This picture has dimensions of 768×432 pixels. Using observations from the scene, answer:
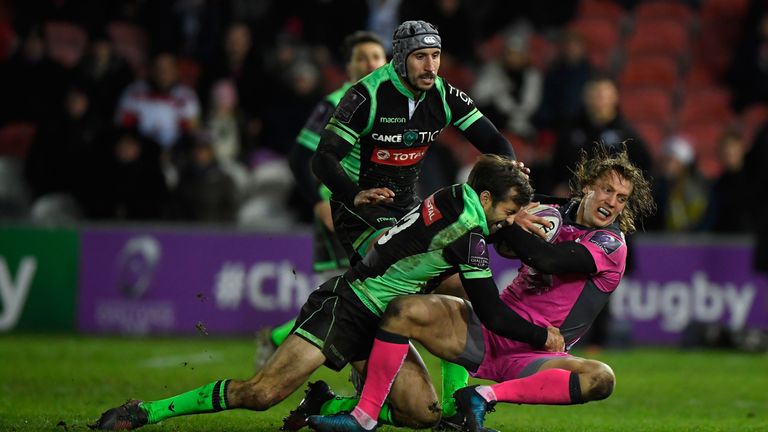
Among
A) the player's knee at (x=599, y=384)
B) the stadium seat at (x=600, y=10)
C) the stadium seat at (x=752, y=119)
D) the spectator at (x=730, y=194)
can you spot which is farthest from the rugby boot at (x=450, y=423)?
the stadium seat at (x=600, y=10)

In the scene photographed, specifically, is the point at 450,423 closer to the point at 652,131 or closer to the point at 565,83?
the point at 565,83

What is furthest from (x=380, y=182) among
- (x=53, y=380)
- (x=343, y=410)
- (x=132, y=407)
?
(x=53, y=380)

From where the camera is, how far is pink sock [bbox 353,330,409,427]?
22.5 feet

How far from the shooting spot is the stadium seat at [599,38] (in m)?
18.2

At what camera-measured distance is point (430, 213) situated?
268 inches

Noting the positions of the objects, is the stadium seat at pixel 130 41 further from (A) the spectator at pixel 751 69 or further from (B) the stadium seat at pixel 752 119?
(B) the stadium seat at pixel 752 119

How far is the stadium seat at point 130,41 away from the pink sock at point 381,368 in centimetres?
1118

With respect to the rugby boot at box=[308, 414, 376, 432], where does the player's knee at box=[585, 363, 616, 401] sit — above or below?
above

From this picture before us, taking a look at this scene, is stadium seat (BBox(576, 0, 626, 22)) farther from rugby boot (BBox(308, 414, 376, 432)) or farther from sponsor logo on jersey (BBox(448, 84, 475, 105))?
rugby boot (BBox(308, 414, 376, 432))

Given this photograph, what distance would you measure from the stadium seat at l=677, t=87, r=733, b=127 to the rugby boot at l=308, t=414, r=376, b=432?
39.8 feet

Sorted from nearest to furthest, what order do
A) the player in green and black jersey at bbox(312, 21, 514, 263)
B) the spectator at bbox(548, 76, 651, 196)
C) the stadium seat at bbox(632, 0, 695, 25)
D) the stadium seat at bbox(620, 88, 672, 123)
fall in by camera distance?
1. the player in green and black jersey at bbox(312, 21, 514, 263)
2. the spectator at bbox(548, 76, 651, 196)
3. the stadium seat at bbox(620, 88, 672, 123)
4. the stadium seat at bbox(632, 0, 695, 25)

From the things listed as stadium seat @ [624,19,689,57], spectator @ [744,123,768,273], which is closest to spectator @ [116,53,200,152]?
spectator @ [744,123,768,273]

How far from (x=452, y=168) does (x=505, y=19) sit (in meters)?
4.25

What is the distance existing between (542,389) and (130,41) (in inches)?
476
